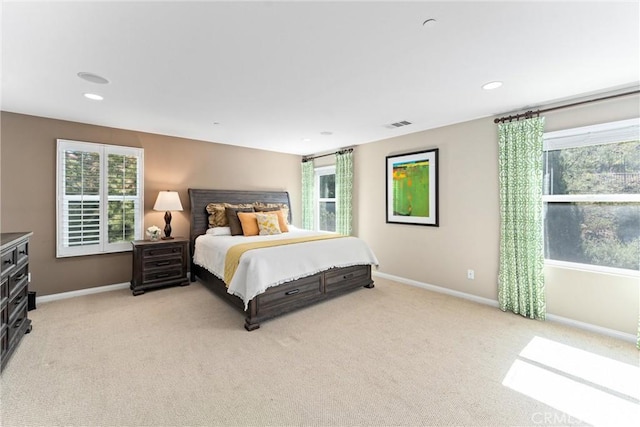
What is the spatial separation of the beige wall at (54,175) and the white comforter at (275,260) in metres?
1.05

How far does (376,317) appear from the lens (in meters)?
3.15

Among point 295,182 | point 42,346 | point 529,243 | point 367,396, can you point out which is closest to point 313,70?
point 367,396

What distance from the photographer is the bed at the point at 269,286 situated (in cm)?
300

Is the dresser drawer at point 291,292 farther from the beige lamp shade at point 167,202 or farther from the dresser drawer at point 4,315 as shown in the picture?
the beige lamp shade at point 167,202

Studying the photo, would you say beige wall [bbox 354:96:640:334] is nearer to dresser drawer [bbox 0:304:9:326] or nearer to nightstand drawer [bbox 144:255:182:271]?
nightstand drawer [bbox 144:255:182:271]

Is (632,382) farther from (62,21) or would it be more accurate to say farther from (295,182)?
(295,182)

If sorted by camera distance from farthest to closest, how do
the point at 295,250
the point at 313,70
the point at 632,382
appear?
the point at 295,250, the point at 313,70, the point at 632,382

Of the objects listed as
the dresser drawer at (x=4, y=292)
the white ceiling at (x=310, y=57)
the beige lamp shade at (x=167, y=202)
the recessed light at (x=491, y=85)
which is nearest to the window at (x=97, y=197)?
the beige lamp shade at (x=167, y=202)

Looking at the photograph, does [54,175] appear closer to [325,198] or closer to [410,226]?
[325,198]

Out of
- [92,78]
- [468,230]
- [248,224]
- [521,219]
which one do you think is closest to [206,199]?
[248,224]

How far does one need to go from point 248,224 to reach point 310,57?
2915 mm

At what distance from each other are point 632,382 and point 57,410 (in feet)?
12.8

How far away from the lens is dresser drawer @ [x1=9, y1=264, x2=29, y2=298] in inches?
91.9

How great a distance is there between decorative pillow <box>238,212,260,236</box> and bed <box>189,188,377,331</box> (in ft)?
1.80
